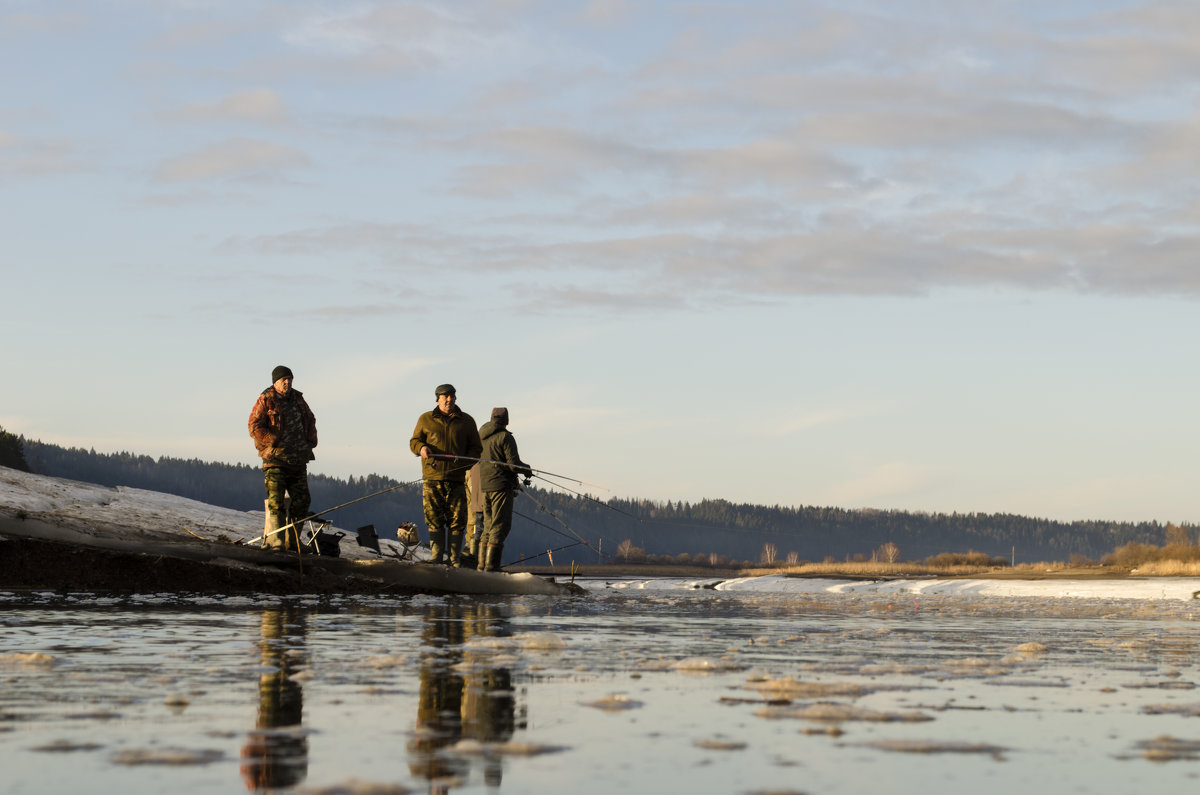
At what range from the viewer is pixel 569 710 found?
5.50 metres

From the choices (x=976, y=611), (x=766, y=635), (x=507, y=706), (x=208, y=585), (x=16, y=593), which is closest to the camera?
(x=507, y=706)

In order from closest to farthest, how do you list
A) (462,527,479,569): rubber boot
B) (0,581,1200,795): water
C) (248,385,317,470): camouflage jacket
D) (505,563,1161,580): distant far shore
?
(0,581,1200,795): water < (248,385,317,470): camouflage jacket < (462,527,479,569): rubber boot < (505,563,1161,580): distant far shore

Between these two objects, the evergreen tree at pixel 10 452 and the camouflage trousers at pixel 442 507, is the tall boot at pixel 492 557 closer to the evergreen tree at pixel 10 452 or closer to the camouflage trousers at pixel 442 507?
the camouflage trousers at pixel 442 507

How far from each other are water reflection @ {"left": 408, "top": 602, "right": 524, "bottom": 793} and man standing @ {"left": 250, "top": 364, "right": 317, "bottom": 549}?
6138mm

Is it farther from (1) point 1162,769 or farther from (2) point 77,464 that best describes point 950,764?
(2) point 77,464

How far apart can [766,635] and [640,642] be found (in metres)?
1.41

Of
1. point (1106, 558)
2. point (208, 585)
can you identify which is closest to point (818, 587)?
point (208, 585)

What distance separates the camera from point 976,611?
55.3ft

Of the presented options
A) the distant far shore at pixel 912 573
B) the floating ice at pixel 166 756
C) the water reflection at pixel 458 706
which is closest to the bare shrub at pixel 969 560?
the distant far shore at pixel 912 573

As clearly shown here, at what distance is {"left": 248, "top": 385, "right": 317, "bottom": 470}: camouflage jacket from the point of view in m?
14.9

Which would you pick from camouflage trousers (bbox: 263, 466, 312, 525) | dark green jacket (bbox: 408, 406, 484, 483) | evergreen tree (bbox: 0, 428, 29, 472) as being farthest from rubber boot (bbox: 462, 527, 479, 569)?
evergreen tree (bbox: 0, 428, 29, 472)

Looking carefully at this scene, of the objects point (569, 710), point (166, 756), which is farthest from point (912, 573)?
point (166, 756)

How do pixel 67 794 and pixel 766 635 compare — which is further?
pixel 766 635

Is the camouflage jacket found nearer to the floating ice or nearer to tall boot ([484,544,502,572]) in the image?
tall boot ([484,544,502,572])
